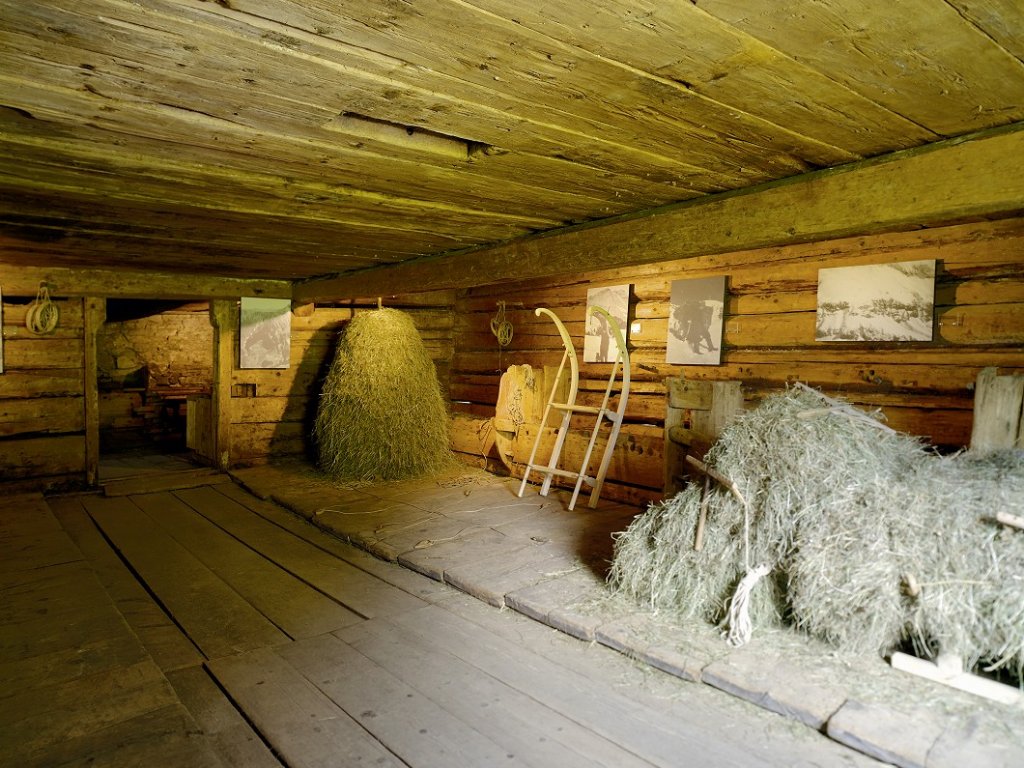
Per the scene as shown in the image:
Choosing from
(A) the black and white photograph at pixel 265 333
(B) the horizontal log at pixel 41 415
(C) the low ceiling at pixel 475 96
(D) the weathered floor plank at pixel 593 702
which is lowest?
(D) the weathered floor plank at pixel 593 702

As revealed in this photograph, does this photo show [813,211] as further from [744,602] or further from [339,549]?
[339,549]

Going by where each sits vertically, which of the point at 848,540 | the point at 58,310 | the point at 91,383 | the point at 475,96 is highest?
the point at 475,96

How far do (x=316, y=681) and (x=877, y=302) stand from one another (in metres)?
3.67

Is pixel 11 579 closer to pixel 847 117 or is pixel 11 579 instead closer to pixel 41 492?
pixel 41 492

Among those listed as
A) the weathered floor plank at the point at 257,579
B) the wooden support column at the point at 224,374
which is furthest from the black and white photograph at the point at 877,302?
the wooden support column at the point at 224,374

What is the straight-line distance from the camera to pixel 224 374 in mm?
6574

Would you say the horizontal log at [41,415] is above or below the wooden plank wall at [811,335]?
below

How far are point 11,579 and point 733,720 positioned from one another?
12.8 feet

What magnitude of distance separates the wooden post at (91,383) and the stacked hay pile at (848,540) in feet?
17.8

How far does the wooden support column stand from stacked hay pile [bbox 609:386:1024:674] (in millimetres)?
5054

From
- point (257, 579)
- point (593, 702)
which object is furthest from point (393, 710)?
point (257, 579)

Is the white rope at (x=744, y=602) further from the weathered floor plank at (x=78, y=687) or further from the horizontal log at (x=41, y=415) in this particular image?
the horizontal log at (x=41, y=415)

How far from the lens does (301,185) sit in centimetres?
283

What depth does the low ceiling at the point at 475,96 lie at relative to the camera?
1379 millimetres
